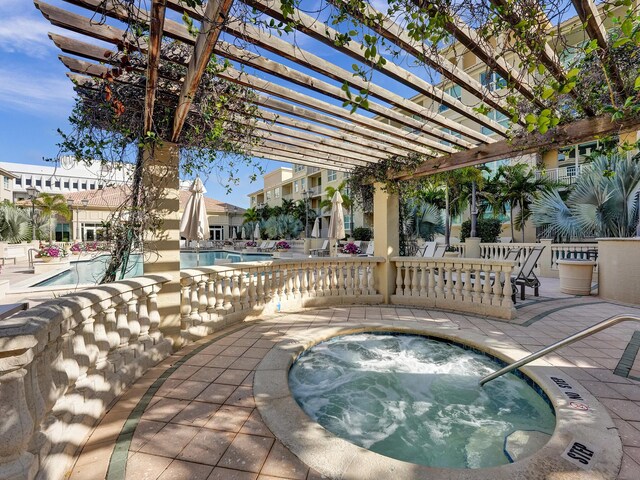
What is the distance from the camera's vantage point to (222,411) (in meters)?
2.33

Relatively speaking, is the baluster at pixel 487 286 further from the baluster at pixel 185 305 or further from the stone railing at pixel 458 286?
the baluster at pixel 185 305

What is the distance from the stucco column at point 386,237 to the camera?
6137 millimetres

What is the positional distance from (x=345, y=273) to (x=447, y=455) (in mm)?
4483

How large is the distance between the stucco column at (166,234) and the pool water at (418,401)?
5.39 feet

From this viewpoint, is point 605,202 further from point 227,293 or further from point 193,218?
point 193,218

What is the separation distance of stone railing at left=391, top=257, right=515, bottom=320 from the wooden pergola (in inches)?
77.2

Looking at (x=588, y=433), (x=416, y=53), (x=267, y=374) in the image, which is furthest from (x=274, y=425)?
(x=416, y=53)

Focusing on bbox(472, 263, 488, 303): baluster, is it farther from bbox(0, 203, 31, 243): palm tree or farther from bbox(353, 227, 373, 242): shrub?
bbox(0, 203, 31, 243): palm tree

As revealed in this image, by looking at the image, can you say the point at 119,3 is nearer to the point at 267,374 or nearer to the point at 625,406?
the point at 267,374

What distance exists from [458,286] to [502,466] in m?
4.06

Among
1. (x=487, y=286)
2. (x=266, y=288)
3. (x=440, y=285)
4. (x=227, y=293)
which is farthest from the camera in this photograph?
(x=440, y=285)

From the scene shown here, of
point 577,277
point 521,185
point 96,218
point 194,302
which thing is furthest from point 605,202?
point 96,218

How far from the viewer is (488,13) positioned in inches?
84.7

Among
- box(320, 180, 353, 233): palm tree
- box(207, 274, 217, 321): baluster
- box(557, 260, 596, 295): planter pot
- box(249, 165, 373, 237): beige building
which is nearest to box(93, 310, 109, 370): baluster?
box(207, 274, 217, 321): baluster
